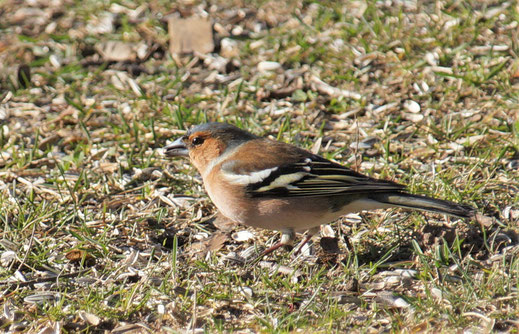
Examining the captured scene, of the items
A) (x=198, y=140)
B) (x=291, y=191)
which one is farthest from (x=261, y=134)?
(x=291, y=191)

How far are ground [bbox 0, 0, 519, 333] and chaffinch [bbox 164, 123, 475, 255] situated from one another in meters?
0.22

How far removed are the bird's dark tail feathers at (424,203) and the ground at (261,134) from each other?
252mm

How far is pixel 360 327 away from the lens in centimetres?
354

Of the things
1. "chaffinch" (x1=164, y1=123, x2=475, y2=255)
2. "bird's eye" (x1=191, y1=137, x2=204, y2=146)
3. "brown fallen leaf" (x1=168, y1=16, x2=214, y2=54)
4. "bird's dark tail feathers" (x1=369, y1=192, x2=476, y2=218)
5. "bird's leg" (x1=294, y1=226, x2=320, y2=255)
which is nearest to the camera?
"bird's dark tail feathers" (x1=369, y1=192, x2=476, y2=218)

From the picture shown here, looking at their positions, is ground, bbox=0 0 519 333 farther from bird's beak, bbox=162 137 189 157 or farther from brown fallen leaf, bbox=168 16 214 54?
bird's beak, bbox=162 137 189 157

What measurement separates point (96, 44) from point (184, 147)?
104 inches

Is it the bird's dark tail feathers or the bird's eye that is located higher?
the bird's dark tail feathers

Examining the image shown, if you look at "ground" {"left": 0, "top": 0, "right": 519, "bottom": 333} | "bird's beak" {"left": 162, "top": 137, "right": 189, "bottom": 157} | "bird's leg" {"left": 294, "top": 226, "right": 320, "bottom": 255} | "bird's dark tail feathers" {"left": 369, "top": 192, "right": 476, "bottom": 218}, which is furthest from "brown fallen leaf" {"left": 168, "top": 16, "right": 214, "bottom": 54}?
"bird's dark tail feathers" {"left": 369, "top": 192, "right": 476, "bottom": 218}

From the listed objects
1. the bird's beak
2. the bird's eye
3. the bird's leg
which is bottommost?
the bird's leg

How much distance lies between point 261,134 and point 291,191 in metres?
1.51

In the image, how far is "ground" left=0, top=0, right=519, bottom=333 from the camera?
148 inches

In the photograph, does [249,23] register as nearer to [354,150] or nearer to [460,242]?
[354,150]

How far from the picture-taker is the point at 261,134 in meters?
5.64

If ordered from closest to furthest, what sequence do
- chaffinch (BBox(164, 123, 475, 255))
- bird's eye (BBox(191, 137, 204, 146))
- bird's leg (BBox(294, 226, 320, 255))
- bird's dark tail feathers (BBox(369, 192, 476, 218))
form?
1. bird's dark tail feathers (BBox(369, 192, 476, 218))
2. chaffinch (BBox(164, 123, 475, 255))
3. bird's leg (BBox(294, 226, 320, 255))
4. bird's eye (BBox(191, 137, 204, 146))
